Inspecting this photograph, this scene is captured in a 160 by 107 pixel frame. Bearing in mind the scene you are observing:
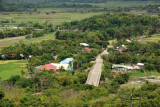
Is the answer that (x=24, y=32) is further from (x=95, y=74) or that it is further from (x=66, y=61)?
(x=95, y=74)

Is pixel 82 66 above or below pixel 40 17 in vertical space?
below

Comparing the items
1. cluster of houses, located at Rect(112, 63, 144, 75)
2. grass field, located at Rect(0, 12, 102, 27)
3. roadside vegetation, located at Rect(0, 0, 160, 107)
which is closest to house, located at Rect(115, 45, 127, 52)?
roadside vegetation, located at Rect(0, 0, 160, 107)

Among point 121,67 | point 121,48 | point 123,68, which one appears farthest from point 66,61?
point 121,48

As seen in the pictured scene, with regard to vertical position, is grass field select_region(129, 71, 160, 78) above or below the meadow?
below

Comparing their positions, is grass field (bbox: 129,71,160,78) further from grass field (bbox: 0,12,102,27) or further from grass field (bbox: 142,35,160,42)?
grass field (bbox: 0,12,102,27)

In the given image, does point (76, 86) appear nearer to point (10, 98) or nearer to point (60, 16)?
point (10, 98)

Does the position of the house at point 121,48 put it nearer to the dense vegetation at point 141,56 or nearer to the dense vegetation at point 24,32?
the dense vegetation at point 141,56
